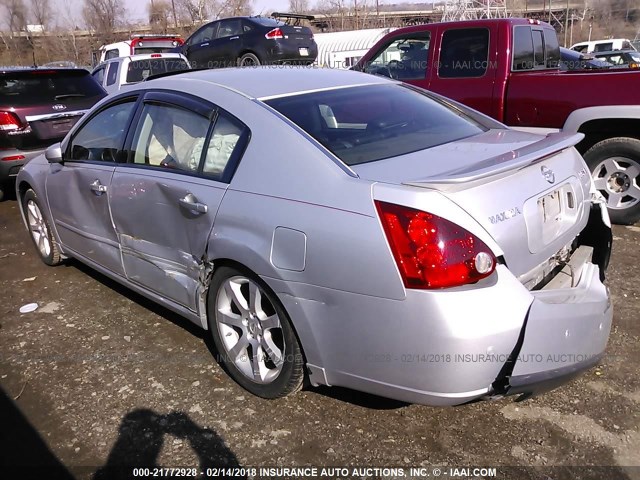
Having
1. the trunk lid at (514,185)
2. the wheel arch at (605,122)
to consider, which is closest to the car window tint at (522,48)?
the wheel arch at (605,122)

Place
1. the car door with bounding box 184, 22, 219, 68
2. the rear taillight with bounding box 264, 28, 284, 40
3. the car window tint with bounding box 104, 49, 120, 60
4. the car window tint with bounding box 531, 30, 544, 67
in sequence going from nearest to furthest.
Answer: the car window tint with bounding box 531, 30, 544, 67
the rear taillight with bounding box 264, 28, 284, 40
the car door with bounding box 184, 22, 219, 68
the car window tint with bounding box 104, 49, 120, 60

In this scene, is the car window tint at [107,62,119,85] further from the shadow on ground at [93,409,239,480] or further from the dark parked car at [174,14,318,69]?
the shadow on ground at [93,409,239,480]

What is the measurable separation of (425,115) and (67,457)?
2561 millimetres

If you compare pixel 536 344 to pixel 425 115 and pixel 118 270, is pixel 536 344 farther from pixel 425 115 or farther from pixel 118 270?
pixel 118 270

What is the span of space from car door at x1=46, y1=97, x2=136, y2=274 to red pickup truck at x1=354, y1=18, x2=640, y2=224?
366 centimetres

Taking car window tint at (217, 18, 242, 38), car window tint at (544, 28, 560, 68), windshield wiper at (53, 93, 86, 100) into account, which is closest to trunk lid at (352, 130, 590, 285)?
car window tint at (544, 28, 560, 68)

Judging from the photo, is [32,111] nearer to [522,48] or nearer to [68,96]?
[68,96]

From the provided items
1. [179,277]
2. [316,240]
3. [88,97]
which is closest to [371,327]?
[316,240]

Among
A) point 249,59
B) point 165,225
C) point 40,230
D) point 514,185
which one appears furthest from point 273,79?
point 249,59

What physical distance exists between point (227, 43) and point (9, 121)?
304 inches

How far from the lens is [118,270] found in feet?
12.5

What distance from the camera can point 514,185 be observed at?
2.42 m

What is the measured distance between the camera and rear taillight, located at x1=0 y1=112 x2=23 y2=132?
22.2 ft

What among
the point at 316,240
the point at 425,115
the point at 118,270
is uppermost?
the point at 425,115
